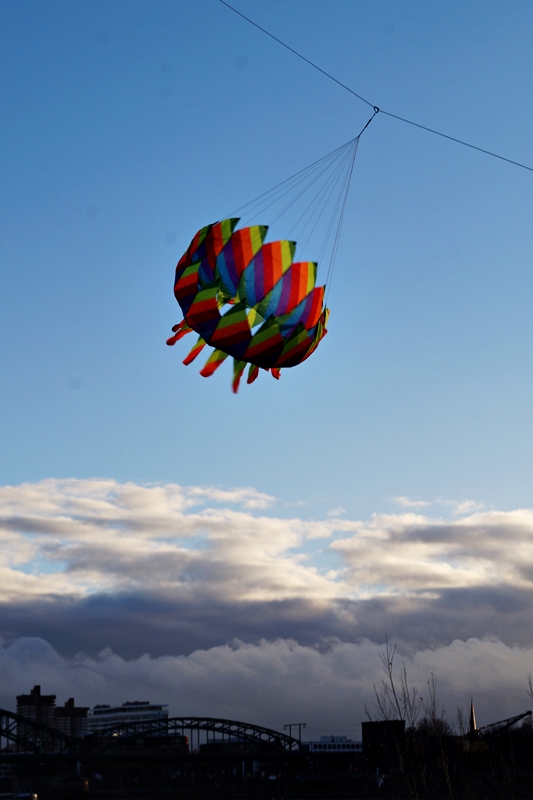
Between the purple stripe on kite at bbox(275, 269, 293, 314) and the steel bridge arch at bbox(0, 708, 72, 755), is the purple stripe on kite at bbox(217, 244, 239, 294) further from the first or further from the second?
the steel bridge arch at bbox(0, 708, 72, 755)

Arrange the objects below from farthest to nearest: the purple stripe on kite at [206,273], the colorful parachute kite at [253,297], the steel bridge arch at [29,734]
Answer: the steel bridge arch at [29,734], the purple stripe on kite at [206,273], the colorful parachute kite at [253,297]

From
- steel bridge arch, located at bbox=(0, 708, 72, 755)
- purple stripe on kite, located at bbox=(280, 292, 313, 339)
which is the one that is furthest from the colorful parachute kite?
steel bridge arch, located at bbox=(0, 708, 72, 755)

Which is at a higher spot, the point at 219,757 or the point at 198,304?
the point at 198,304

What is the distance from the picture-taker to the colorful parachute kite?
65.4ft

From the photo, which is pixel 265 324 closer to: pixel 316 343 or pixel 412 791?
pixel 316 343

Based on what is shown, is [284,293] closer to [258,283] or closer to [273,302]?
[273,302]

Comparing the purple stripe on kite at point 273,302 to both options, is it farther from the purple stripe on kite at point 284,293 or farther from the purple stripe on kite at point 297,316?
the purple stripe on kite at point 297,316

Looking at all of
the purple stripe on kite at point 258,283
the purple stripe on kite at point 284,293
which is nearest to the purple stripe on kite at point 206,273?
the purple stripe on kite at point 258,283

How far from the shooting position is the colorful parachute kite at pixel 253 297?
19.9 metres

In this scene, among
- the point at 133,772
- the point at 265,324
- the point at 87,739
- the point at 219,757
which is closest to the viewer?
the point at 265,324

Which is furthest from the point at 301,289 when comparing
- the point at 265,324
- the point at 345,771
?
the point at 345,771

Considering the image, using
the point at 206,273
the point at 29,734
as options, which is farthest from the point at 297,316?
the point at 29,734

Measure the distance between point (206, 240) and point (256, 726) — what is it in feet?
514

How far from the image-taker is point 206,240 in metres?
21.5
